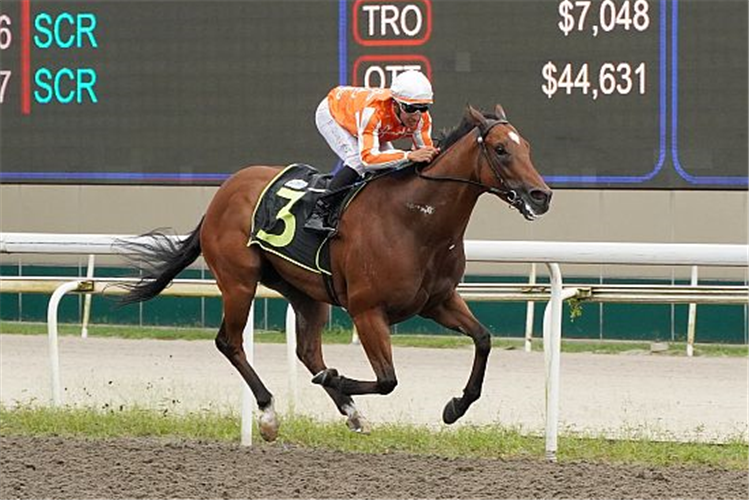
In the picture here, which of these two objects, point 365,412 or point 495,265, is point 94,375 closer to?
point 365,412

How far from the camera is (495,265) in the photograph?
906cm

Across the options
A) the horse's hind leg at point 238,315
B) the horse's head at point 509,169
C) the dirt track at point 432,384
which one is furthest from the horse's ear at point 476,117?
the dirt track at point 432,384

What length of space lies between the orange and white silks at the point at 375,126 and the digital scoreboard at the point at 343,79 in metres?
2.69

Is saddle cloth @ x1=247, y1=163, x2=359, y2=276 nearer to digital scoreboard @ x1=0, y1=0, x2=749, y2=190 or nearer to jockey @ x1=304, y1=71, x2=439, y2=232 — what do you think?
jockey @ x1=304, y1=71, x2=439, y2=232

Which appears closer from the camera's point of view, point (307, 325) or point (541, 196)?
point (541, 196)

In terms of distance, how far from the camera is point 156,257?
6039mm

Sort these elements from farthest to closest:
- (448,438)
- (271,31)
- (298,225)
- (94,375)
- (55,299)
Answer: (271,31) < (94,375) < (55,299) < (448,438) < (298,225)

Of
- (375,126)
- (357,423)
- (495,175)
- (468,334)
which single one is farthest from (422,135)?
(357,423)

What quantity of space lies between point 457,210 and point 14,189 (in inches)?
190

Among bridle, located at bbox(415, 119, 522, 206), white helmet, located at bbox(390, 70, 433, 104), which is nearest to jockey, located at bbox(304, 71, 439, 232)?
white helmet, located at bbox(390, 70, 433, 104)

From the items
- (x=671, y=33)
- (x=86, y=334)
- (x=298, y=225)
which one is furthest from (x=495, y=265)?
(x=298, y=225)

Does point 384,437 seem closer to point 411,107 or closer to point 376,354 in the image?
point 376,354

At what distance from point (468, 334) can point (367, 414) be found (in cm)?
143

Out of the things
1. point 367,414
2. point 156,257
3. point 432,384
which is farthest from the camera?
point 432,384
